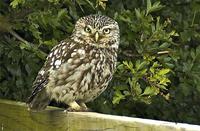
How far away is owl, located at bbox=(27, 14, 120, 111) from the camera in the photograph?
4.14 metres

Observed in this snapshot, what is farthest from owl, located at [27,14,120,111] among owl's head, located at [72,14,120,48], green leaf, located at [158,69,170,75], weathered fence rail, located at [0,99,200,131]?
green leaf, located at [158,69,170,75]

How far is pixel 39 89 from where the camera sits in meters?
4.25

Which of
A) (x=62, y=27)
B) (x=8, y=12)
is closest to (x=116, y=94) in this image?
(x=62, y=27)

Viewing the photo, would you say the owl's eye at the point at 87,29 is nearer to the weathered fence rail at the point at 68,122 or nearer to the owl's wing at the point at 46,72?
the owl's wing at the point at 46,72

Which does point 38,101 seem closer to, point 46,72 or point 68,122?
point 46,72

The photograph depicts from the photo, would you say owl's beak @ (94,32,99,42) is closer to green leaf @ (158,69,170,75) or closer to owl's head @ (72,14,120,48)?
owl's head @ (72,14,120,48)

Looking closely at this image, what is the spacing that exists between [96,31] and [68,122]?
88 cm

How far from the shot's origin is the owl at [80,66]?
4.14 metres

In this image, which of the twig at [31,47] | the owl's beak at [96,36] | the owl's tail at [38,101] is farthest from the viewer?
the twig at [31,47]

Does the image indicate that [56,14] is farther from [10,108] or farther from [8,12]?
[10,108]

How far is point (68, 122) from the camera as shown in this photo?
363 cm

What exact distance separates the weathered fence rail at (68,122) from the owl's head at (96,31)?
0.59 metres

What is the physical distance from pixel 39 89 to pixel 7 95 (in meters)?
0.91

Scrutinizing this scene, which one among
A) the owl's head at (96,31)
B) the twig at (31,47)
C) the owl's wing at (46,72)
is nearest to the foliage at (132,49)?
the twig at (31,47)
